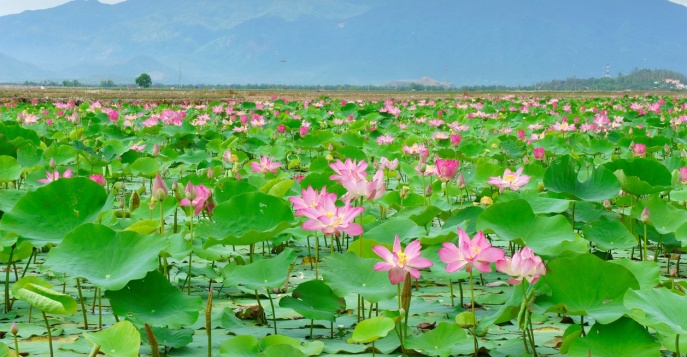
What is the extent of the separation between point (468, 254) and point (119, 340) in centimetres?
83

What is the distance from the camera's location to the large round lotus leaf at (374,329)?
1585 millimetres

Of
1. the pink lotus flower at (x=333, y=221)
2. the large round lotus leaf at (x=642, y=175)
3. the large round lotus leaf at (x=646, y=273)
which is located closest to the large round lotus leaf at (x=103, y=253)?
the pink lotus flower at (x=333, y=221)

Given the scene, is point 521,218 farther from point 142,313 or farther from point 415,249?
point 142,313

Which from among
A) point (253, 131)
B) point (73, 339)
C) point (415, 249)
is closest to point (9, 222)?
point (73, 339)

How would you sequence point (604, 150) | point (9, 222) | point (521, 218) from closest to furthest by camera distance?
point (9, 222)
point (521, 218)
point (604, 150)

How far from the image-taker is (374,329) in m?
1.62

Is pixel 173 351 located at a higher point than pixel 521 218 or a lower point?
lower

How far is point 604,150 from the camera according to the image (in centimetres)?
526

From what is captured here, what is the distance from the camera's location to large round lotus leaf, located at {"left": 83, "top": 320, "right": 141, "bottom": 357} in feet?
4.90

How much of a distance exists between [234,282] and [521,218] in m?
0.98

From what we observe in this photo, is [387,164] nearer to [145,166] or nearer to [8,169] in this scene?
[145,166]

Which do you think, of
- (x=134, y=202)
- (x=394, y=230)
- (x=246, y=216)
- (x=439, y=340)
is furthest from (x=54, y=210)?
(x=439, y=340)

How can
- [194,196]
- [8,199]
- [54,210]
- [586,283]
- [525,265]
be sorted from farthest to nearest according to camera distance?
[8,199], [194,196], [54,210], [586,283], [525,265]

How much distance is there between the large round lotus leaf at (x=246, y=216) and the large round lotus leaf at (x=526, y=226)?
2.21 ft
